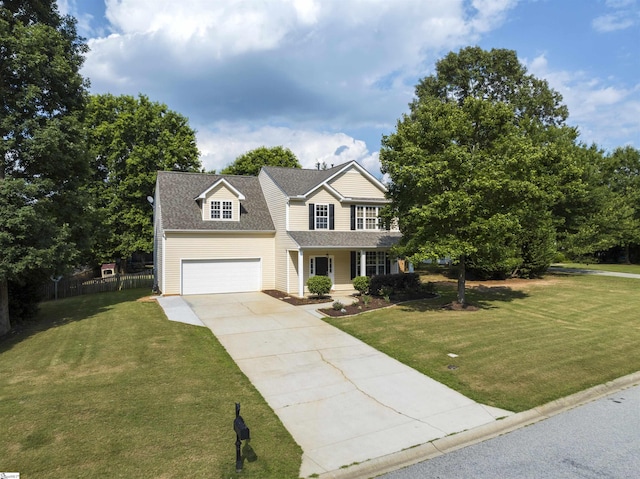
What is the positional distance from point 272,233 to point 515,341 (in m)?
15.6

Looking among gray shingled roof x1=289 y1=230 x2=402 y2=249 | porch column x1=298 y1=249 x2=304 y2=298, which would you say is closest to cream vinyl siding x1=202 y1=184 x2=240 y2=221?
gray shingled roof x1=289 y1=230 x2=402 y2=249

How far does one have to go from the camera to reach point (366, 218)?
25.3 m

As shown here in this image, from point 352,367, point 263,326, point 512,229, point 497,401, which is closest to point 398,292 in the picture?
point 512,229

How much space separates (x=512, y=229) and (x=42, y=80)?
18488 mm

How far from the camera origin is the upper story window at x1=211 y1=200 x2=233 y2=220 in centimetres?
2364

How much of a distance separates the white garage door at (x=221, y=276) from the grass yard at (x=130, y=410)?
9.06m

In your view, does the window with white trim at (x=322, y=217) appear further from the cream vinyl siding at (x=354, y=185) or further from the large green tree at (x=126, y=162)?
the large green tree at (x=126, y=162)

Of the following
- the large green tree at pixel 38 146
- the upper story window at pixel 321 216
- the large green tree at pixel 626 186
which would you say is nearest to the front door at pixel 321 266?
the upper story window at pixel 321 216

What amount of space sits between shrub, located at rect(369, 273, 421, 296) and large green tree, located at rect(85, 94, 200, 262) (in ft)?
67.0

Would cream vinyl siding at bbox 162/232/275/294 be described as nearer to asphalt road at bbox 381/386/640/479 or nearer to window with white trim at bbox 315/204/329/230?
window with white trim at bbox 315/204/329/230

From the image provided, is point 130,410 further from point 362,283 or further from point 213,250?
point 213,250

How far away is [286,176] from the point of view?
25.8m

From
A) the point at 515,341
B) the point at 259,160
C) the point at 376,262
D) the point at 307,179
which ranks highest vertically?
the point at 259,160

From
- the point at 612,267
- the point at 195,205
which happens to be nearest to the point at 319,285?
the point at 195,205
